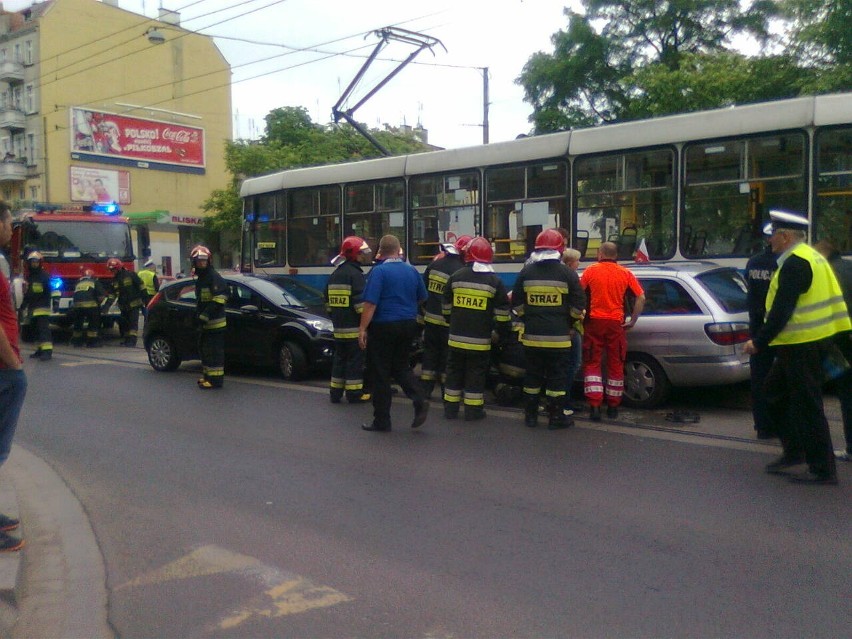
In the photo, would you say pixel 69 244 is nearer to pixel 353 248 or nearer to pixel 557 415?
pixel 353 248

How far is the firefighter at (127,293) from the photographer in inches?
738

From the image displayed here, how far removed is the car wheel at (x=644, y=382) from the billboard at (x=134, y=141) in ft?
156

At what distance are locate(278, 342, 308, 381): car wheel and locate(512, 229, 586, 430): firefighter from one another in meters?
4.05

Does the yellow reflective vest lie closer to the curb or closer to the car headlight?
the curb

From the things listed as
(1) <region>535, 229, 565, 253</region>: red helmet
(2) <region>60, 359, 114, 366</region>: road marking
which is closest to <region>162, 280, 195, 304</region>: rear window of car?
(2) <region>60, 359, 114, 366</region>: road marking

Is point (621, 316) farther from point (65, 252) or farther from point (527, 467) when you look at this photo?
point (65, 252)

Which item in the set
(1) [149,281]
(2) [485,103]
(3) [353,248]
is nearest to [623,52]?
(2) [485,103]

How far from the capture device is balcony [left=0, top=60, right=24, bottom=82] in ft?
166

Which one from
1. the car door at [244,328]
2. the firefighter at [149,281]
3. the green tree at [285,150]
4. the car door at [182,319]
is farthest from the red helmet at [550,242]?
the green tree at [285,150]

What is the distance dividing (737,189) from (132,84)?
49.5 m

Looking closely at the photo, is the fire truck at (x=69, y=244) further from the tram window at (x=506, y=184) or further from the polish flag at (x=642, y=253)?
the polish flag at (x=642, y=253)

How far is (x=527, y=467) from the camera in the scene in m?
7.20

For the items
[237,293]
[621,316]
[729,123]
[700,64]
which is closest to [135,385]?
[237,293]

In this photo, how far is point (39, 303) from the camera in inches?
627
